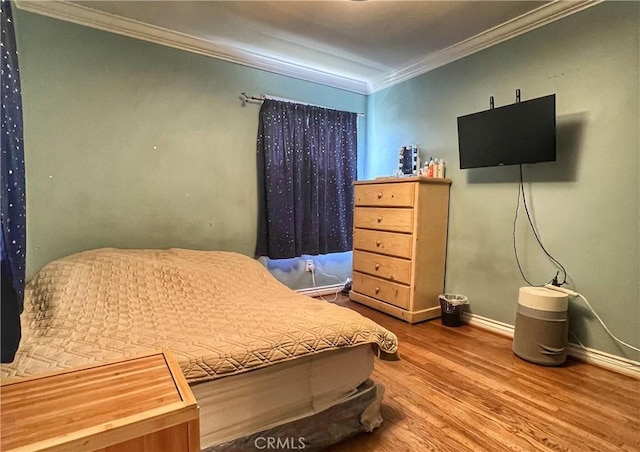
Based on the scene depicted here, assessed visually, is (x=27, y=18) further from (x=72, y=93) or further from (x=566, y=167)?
(x=566, y=167)

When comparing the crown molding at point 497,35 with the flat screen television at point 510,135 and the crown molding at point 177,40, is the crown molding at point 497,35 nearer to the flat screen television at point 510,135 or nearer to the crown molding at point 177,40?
the flat screen television at point 510,135

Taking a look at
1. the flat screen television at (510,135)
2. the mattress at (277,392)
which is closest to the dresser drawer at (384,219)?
the flat screen television at (510,135)

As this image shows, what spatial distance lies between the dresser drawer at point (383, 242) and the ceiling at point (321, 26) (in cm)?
164

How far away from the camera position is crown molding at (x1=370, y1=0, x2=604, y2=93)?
2.28 m

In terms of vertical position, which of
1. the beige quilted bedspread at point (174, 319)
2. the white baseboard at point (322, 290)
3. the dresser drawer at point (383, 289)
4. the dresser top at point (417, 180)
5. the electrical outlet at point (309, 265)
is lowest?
the white baseboard at point (322, 290)

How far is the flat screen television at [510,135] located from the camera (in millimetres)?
2232

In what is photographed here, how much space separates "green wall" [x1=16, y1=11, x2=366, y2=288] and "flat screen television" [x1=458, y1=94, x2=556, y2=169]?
1.79 metres

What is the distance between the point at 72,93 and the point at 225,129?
1137 millimetres

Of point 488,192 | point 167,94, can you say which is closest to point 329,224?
point 488,192

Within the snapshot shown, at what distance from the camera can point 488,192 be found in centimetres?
279

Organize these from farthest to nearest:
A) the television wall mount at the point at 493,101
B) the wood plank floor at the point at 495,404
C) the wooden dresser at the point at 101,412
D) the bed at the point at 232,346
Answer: the television wall mount at the point at 493,101
the wood plank floor at the point at 495,404
the bed at the point at 232,346
the wooden dresser at the point at 101,412

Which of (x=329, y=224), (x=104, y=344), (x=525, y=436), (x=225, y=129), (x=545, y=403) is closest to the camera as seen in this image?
(x=104, y=344)

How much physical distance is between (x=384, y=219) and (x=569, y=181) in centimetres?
139

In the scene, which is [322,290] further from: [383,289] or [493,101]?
[493,101]
